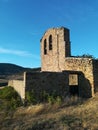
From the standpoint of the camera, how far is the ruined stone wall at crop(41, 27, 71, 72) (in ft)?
70.7

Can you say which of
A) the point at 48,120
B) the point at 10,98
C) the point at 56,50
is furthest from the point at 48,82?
the point at 48,120

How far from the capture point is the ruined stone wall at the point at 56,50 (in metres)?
21.6

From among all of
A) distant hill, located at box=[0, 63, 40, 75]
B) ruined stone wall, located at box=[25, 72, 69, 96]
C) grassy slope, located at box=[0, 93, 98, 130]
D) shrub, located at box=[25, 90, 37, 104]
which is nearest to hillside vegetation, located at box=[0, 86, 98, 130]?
grassy slope, located at box=[0, 93, 98, 130]

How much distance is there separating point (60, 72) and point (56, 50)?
4.43 meters

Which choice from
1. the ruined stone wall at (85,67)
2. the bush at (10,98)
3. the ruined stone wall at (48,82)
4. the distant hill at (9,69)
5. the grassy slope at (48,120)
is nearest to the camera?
the grassy slope at (48,120)

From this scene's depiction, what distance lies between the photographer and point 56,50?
73.5ft

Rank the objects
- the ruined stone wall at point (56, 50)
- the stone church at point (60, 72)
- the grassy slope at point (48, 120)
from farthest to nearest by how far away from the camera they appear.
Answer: the ruined stone wall at point (56, 50) → the stone church at point (60, 72) → the grassy slope at point (48, 120)

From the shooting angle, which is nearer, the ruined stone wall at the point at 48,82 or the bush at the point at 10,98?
the bush at the point at 10,98

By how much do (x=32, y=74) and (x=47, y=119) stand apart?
20.3ft

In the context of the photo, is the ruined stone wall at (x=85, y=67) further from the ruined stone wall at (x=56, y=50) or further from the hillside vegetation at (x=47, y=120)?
the hillside vegetation at (x=47, y=120)

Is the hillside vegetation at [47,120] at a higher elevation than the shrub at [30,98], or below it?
below

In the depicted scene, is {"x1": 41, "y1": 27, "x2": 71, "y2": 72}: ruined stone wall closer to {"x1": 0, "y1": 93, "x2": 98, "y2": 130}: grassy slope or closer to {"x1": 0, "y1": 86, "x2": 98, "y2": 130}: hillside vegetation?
{"x1": 0, "y1": 86, "x2": 98, "y2": 130}: hillside vegetation

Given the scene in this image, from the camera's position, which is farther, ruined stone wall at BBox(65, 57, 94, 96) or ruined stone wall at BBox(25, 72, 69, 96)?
ruined stone wall at BBox(65, 57, 94, 96)

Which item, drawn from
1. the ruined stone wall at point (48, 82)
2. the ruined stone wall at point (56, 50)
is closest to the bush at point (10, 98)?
the ruined stone wall at point (48, 82)
